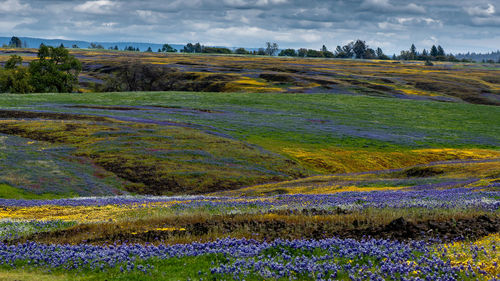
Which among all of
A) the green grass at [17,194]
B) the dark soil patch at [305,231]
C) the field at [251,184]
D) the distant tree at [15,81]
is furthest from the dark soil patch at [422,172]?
the distant tree at [15,81]

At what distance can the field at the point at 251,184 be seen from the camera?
11.4m

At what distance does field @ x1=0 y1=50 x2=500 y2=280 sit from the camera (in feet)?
37.2

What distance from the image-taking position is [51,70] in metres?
103

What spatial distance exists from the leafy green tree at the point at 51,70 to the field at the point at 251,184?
19.4m

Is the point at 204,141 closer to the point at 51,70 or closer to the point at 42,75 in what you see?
the point at 51,70

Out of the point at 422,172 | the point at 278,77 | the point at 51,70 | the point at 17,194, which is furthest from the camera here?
the point at 278,77

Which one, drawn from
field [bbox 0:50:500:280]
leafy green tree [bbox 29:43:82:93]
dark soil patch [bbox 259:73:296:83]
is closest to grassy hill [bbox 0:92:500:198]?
field [bbox 0:50:500:280]

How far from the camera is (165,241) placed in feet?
44.7

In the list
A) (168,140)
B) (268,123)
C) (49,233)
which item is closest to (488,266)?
(49,233)

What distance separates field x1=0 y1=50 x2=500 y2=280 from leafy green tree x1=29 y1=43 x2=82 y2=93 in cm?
1936

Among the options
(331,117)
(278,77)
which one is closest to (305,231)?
(331,117)

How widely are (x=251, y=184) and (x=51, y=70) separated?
77.3 meters

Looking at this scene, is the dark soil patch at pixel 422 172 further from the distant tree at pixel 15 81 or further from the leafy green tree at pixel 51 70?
the distant tree at pixel 15 81

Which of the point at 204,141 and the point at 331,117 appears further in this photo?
the point at 331,117
